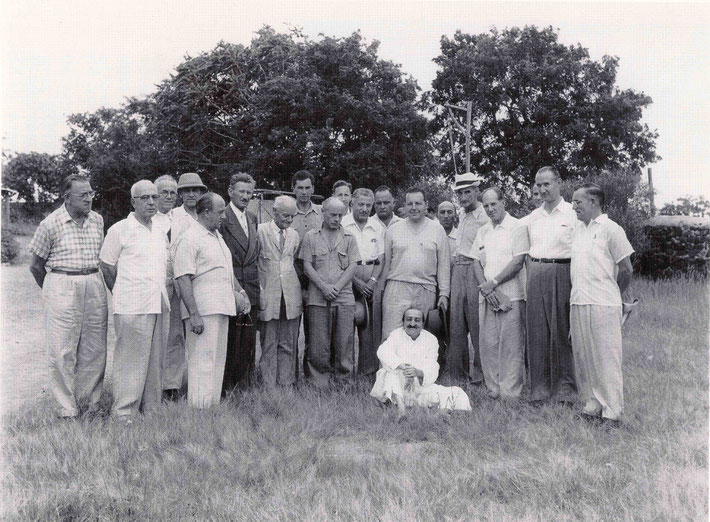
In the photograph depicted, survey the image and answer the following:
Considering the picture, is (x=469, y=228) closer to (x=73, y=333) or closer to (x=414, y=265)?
(x=414, y=265)

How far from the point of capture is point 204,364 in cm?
570

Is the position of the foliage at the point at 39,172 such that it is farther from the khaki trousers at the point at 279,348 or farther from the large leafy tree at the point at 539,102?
the khaki trousers at the point at 279,348

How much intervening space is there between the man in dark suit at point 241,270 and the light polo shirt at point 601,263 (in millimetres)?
2926

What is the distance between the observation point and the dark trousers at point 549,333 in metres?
5.88

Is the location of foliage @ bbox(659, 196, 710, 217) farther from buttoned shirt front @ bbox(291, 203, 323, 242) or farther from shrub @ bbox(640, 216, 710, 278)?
buttoned shirt front @ bbox(291, 203, 323, 242)

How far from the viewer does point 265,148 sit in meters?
26.0

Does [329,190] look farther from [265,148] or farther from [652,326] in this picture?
[652,326]

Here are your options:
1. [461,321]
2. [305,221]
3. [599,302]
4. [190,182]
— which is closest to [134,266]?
[190,182]

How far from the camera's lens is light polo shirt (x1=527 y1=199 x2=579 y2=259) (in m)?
5.83

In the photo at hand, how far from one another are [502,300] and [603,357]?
3.81 ft

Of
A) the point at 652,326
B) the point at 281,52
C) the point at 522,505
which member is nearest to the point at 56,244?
the point at 522,505

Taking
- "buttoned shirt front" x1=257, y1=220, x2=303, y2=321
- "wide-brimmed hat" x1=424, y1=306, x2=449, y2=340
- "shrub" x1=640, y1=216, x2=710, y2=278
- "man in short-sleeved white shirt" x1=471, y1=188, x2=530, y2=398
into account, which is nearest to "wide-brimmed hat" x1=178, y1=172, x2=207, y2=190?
"buttoned shirt front" x1=257, y1=220, x2=303, y2=321

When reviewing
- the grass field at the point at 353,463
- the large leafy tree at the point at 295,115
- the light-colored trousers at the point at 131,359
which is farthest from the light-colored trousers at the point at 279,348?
the large leafy tree at the point at 295,115

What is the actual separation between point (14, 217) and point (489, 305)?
2751cm
